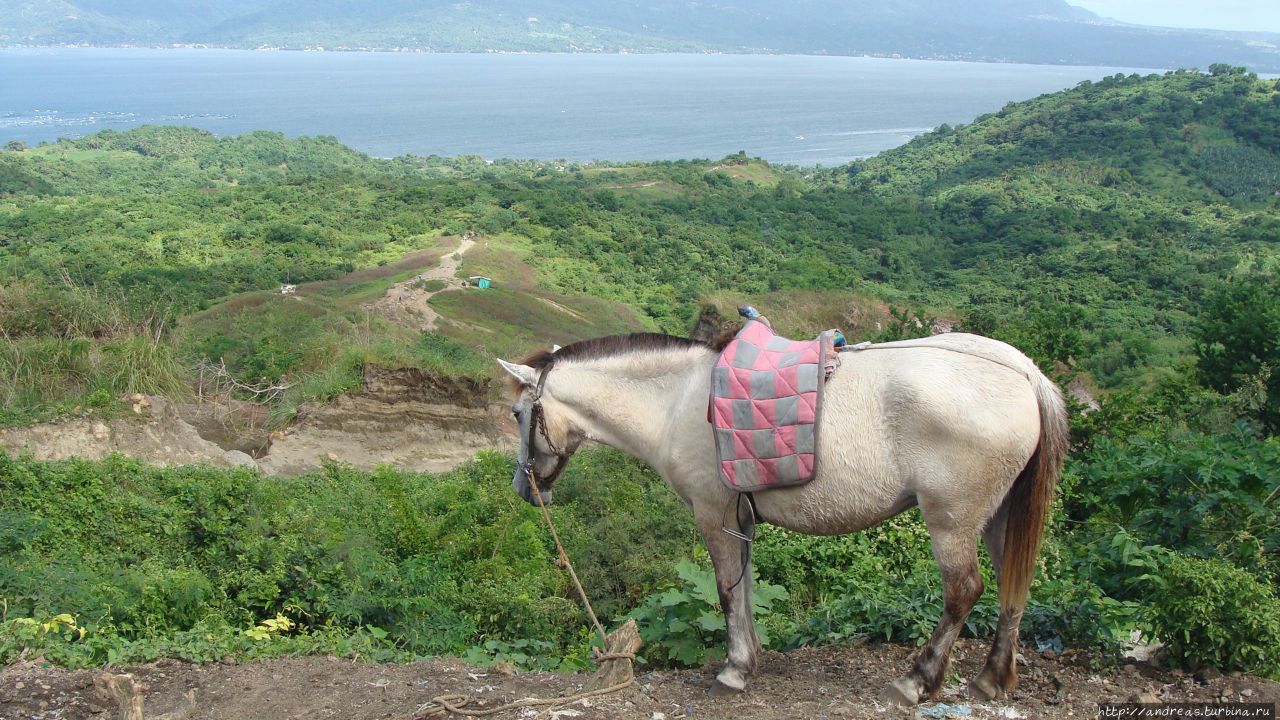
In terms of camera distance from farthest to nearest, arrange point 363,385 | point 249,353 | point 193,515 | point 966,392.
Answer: point 249,353 → point 363,385 → point 193,515 → point 966,392

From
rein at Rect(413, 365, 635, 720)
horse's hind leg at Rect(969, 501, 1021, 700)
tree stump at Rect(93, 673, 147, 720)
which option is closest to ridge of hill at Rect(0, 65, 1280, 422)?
horse's hind leg at Rect(969, 501, 1021, 700)

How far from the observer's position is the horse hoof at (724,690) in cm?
411

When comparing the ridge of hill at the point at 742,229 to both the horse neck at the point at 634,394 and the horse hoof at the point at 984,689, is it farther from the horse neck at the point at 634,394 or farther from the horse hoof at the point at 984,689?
the horse neck at the point at 634,394

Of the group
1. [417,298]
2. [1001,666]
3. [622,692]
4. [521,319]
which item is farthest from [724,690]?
[417,298]

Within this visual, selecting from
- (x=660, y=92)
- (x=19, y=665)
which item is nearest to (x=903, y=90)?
(x=660, y=92)

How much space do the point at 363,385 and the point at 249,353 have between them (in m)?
3.93

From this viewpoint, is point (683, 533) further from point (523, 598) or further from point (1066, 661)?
point (1066, 661)

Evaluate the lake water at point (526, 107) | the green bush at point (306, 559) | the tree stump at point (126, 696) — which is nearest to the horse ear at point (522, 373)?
the green bush at point (306, 559)

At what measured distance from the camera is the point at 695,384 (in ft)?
14.1

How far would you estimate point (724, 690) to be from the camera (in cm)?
413

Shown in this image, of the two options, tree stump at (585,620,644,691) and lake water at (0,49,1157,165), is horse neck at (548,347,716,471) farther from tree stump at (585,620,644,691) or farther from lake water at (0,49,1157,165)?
lake water at (0,49,1157,165)

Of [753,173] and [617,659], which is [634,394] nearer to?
[617,659]

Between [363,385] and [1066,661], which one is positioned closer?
[1066,661]

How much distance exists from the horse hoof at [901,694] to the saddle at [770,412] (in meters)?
0.96
